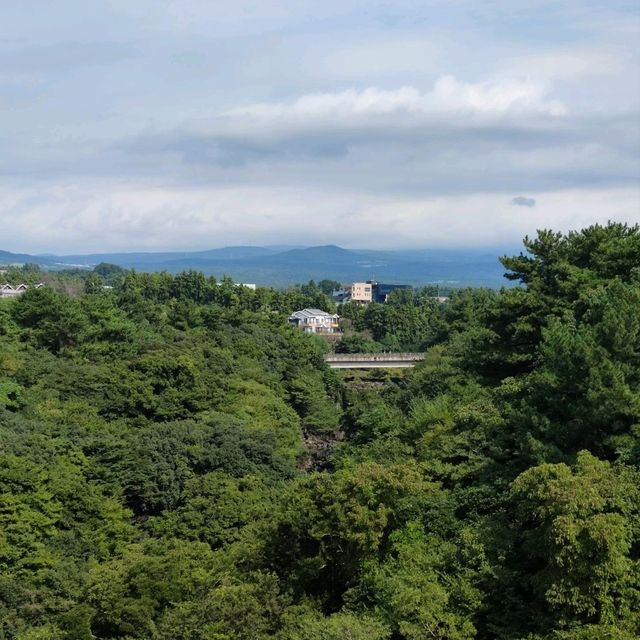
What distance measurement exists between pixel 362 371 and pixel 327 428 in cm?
2025

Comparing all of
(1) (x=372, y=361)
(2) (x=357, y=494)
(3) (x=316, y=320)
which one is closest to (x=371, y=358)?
(1) (x=372, y=361)

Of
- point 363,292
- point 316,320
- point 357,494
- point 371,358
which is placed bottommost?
point 371,358

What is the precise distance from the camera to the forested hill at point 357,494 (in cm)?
1109

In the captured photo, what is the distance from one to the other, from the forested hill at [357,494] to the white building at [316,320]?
46958 millimetres

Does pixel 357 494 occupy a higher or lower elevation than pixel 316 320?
lower

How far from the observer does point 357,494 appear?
1405cm

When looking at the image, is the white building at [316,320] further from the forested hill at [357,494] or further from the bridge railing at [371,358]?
the forested hill at [357,494]

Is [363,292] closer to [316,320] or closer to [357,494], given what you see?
[316,320]

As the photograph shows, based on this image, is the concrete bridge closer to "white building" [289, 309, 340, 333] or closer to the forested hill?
the forested hill

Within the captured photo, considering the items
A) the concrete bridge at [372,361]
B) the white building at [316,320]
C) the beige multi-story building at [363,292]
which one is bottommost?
the concrete bridge at [372,361]

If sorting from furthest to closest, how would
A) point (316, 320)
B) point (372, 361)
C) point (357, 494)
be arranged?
→ point (316, 320) < point (372, 361) < point (357, 494)

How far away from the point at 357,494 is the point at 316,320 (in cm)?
6846

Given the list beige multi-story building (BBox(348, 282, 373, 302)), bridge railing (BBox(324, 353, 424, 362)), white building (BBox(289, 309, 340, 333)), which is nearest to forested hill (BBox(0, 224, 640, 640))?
bridge railing (BBox(324, 353, 424, 362))

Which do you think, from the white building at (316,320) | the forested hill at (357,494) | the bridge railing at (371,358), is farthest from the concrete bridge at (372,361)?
the white building at (316,320)
